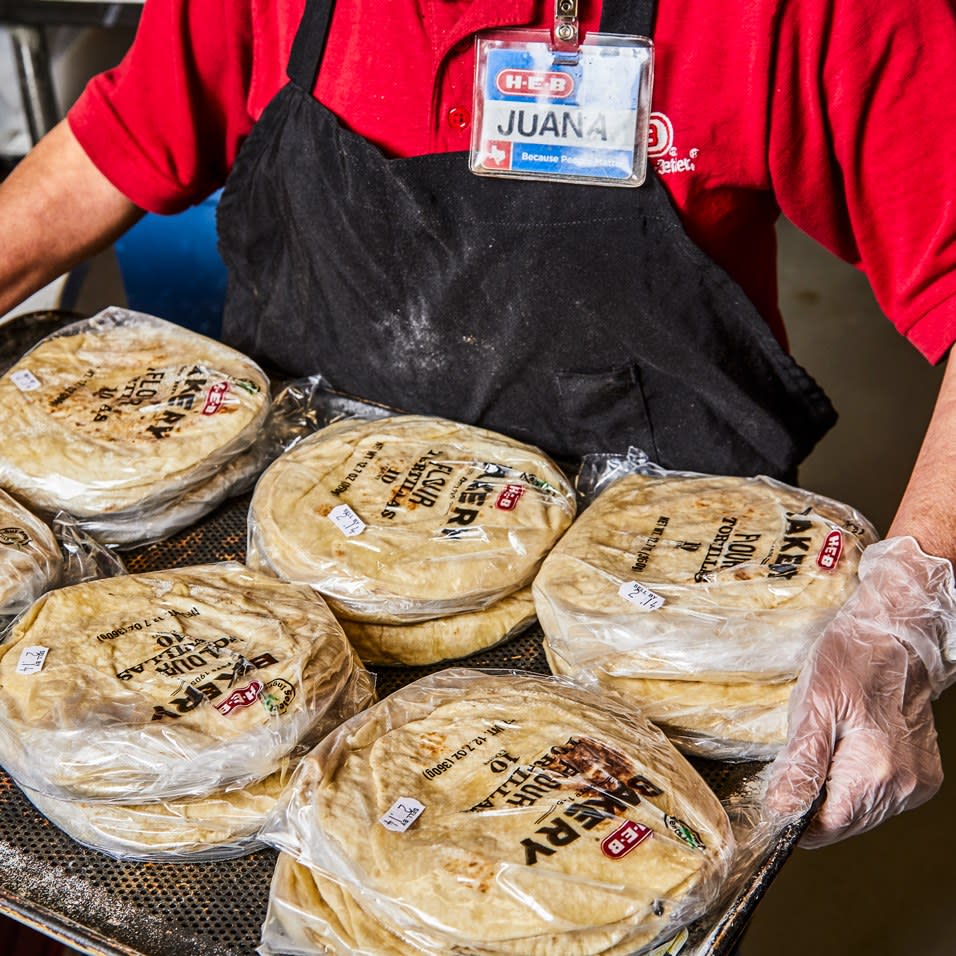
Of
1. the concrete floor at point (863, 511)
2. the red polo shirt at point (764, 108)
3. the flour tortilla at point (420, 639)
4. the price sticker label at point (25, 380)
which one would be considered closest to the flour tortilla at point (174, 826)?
the flour tortilla at point (420, 639)

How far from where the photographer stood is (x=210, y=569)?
129 centimetres

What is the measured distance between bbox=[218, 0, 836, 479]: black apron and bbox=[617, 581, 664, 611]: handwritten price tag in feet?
1.29

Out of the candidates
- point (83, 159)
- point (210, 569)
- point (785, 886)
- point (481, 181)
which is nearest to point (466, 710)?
point (210, 569)

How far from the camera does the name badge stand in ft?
4.42

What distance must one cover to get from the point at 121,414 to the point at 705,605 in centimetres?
82

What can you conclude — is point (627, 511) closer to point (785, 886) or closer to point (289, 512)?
point (289, 512)

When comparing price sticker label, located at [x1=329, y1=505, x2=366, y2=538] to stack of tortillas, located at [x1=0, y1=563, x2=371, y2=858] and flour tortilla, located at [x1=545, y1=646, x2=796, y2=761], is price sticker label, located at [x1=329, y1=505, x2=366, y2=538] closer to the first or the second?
stack of tortillas, located at [x1=0, y1=563, x2=371, y2=858]

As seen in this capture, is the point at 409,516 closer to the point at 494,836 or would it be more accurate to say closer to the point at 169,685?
the point at 169,685

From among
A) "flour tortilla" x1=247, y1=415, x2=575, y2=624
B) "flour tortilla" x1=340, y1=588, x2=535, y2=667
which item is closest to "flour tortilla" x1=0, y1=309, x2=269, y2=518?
"flour tortilla" x1=247, y1=415, x2=575, y2=624

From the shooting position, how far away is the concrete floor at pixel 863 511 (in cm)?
240

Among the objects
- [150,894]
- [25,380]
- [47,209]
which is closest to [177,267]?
[47,209]

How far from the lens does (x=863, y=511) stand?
3477 mm

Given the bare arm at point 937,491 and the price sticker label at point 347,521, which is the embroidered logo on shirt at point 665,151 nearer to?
the bare arm at point 937,491

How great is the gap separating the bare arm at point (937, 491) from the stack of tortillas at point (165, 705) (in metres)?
0.64
